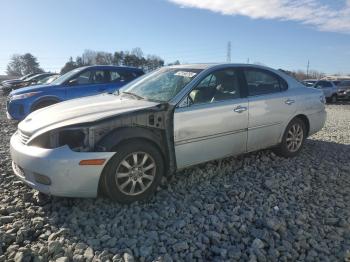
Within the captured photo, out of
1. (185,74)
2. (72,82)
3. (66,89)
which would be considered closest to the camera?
(185,74)

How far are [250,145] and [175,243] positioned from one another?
2354 mm

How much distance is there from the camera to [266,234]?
3.52 m

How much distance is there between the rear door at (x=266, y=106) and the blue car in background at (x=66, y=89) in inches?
191

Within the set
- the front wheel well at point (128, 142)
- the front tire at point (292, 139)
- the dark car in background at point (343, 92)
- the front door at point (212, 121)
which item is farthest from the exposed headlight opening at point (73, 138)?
the dark car in background at point (343, 92)

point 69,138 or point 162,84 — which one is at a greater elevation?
point 162,84

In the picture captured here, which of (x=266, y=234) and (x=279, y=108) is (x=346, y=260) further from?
(x=279, y=108)

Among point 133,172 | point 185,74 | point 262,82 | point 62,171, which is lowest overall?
point 133,172

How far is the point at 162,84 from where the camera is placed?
16.3ft

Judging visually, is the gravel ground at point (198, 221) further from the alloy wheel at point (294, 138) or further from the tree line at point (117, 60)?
the tree line at point (117, 60)

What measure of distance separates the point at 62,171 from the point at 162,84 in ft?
6.33

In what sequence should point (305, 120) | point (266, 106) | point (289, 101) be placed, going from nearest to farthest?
point (266, 106), point (289, 101), point (305, 120)

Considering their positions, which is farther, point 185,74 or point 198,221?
point 185,74

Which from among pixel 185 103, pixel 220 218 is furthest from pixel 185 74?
pixel 220 218

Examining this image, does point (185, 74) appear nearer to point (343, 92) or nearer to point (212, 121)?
point (212, 121)
